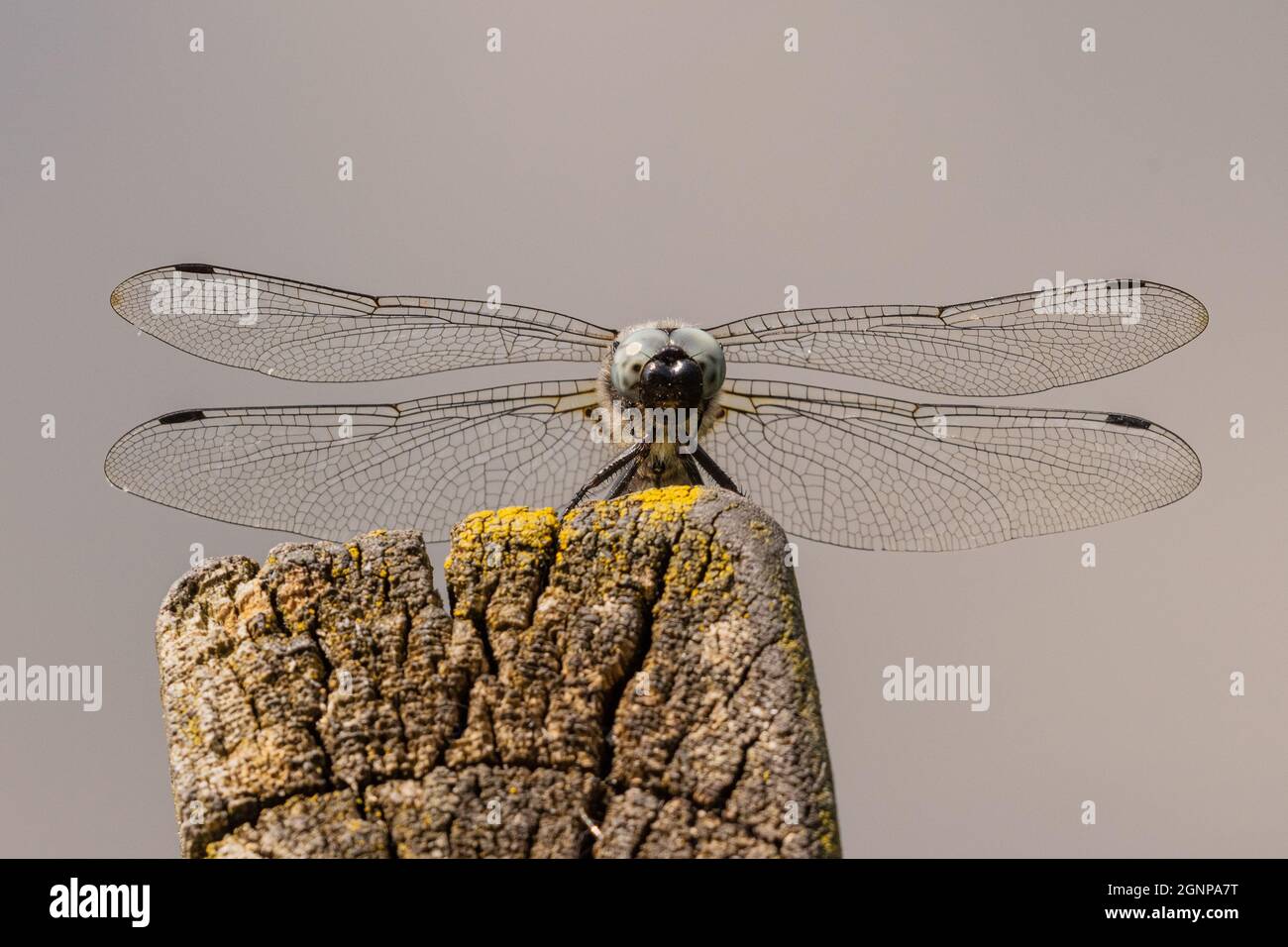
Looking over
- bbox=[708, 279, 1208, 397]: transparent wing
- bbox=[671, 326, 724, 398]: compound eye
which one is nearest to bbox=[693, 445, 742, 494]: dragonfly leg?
bbox=[671, 326, 724, 398]: compound eye

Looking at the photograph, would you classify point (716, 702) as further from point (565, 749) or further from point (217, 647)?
point (217, 647)

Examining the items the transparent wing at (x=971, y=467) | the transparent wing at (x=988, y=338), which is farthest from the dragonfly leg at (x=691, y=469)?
the transparent wing at (x=988, y=338)

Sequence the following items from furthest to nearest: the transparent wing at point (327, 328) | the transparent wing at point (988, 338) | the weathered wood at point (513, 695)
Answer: the transparent wing at point (988, 338)
the transparent wing at point (327, 328)
the weathered wood at point (513, 695)

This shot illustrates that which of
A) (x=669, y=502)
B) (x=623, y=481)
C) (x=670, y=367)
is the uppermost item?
(x=670, y=367)

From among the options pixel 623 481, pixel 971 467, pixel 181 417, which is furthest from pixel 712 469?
pixel 181 417

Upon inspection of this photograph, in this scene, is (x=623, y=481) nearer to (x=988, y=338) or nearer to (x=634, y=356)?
(x=634, y=356)

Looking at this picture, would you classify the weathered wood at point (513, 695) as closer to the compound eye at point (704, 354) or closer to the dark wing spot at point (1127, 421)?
the compound eye at point (704, 354)
